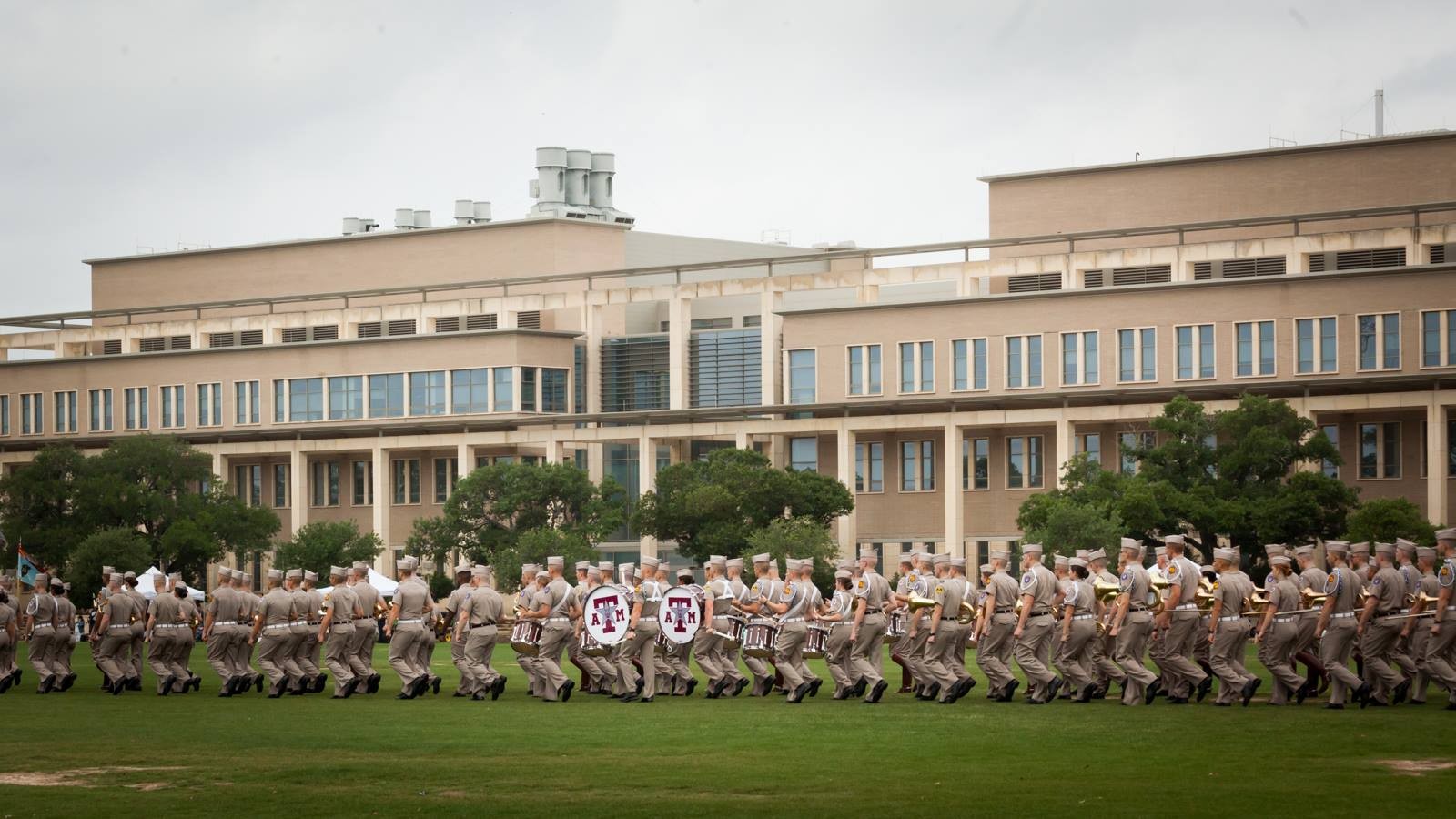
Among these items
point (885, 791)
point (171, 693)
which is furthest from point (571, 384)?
point (885, 791)

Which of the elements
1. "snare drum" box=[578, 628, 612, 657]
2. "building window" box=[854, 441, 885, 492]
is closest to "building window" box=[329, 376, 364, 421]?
"building window" box=[854, 441, 885, 492]

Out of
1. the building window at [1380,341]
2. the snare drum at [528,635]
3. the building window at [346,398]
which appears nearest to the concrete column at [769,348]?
the building window at [346,398]

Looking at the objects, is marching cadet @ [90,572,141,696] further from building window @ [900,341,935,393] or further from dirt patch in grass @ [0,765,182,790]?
building window @ [900,341,935,393]

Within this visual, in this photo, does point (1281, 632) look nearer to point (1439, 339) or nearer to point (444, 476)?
point (1439, 339)

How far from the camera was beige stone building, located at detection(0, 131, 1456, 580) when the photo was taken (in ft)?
221

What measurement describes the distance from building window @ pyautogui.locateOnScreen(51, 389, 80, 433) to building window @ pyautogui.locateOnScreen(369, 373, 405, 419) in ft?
52.8

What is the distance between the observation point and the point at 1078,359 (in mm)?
70750

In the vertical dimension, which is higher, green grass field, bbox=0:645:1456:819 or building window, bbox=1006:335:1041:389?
building window, bbox=1006:335:1041:389

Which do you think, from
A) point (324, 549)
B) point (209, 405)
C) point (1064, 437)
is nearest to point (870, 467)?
point (1064, 437)

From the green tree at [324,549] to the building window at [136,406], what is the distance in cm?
1787

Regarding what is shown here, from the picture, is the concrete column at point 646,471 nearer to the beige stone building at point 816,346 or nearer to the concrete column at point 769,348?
the beige stone building at point 816,346

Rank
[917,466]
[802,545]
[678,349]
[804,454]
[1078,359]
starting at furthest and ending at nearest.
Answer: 1. [678,349]
2. [804,454]
3. [917,466]
4. [1078,359]
5. [802,545]

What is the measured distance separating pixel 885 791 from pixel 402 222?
87.7 m

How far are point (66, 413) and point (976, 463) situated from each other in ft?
143
